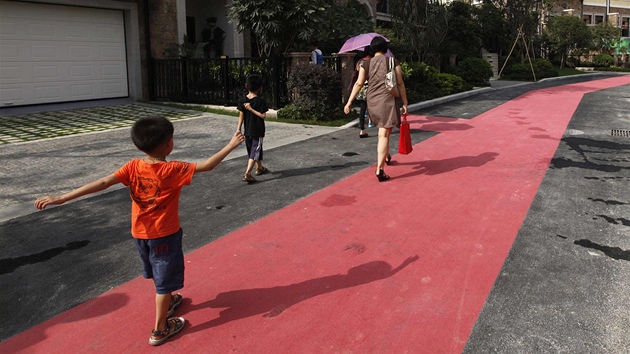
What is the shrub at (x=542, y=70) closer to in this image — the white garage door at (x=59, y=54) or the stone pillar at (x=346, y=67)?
the stone pillar at (x=346, y=67)

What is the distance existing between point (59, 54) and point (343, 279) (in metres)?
13.7

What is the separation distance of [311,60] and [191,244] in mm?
10502

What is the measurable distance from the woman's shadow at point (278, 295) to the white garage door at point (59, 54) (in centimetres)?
1276

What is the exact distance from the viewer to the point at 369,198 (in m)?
6.43

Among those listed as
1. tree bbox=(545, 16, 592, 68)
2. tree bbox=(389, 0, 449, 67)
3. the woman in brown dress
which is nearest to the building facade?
tree bbox=(389, 0, 449, 67)

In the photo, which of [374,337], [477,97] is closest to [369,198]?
[374,337]

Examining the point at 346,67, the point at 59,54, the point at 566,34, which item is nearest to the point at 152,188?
the point at 346,67

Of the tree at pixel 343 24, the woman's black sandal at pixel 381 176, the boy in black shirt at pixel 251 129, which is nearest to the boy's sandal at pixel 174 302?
the boy in black shirt at pixel 251 129

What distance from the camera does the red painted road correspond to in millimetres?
3369

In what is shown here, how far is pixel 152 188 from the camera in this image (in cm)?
329

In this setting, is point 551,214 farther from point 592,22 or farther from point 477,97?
point 592,22

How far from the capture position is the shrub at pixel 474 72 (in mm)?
23078

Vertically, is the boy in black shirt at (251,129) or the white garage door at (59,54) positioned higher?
the white garage door at (59,54)

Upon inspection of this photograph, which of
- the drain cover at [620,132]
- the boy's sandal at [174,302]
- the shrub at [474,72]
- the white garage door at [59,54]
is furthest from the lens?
the shrub at [474,72]
